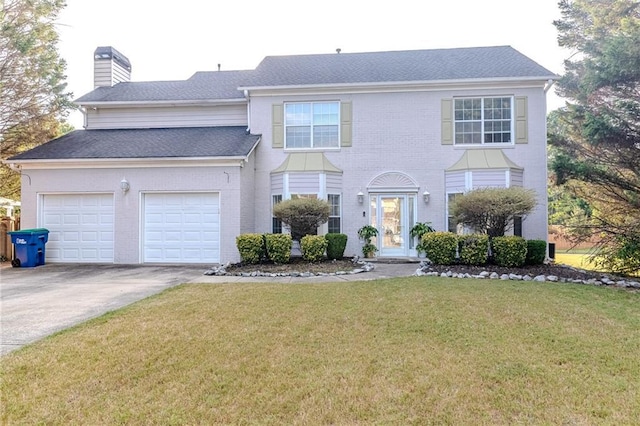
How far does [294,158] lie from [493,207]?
6779 millimetres

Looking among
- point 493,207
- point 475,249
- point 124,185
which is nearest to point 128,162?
point 124,185

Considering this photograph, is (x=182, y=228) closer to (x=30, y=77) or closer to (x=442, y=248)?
(x=442, y=248)

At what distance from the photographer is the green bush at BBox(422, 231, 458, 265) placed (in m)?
10.1

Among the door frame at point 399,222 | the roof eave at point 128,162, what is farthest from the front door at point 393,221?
the roof eave at point 128,162

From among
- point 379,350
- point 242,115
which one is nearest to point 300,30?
point 242,115

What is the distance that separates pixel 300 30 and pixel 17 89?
11900 mm

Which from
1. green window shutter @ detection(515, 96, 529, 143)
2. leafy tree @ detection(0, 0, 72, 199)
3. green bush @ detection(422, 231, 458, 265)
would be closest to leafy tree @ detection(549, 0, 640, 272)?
green window shutter @ detection(515, 96, 529, 143)

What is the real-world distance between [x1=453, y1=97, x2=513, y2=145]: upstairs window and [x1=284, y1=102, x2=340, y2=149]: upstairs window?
4328mm

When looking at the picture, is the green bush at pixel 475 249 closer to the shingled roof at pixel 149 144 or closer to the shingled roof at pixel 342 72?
the shingled roof at pixel 342 72

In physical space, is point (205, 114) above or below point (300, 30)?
below

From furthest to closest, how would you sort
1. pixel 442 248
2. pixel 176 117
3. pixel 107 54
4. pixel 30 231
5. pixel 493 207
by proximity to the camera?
pixel 107 54 → pixel 176 117 → pixel 30 231 → pixel 442 248 → pixel 493 207

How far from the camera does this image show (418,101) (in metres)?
12.9

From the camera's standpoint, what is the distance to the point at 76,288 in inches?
311

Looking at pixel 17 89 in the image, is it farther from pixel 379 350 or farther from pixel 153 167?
pixel 379 350
